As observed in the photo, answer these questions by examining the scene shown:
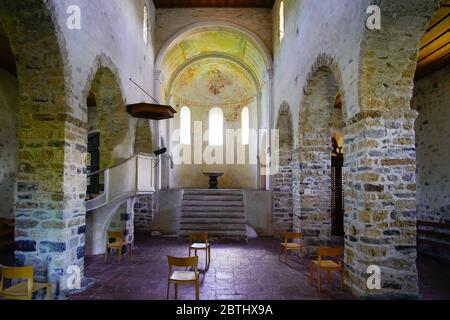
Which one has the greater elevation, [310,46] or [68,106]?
[310,46]

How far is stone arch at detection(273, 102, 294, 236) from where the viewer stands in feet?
39.2

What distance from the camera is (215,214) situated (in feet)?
39.1

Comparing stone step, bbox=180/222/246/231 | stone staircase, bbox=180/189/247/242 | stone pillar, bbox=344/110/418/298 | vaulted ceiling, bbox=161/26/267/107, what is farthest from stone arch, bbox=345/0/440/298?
vaulted ceiling, bbox=161/26/267/107

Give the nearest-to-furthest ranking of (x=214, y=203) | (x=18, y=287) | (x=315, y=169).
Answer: (x=18, y=287) < (x=315, y=169) < (x=214, y=203)

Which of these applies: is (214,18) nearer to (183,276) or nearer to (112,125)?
(112,125)

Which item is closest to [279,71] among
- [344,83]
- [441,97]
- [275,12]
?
[275,12]

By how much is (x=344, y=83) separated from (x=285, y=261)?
13.7 feet

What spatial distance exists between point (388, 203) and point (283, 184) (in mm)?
6867

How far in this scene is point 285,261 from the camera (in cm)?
793

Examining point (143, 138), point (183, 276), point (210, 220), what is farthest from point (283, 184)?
point (183, 276)

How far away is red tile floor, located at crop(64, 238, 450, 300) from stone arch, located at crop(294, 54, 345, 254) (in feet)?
3.11
